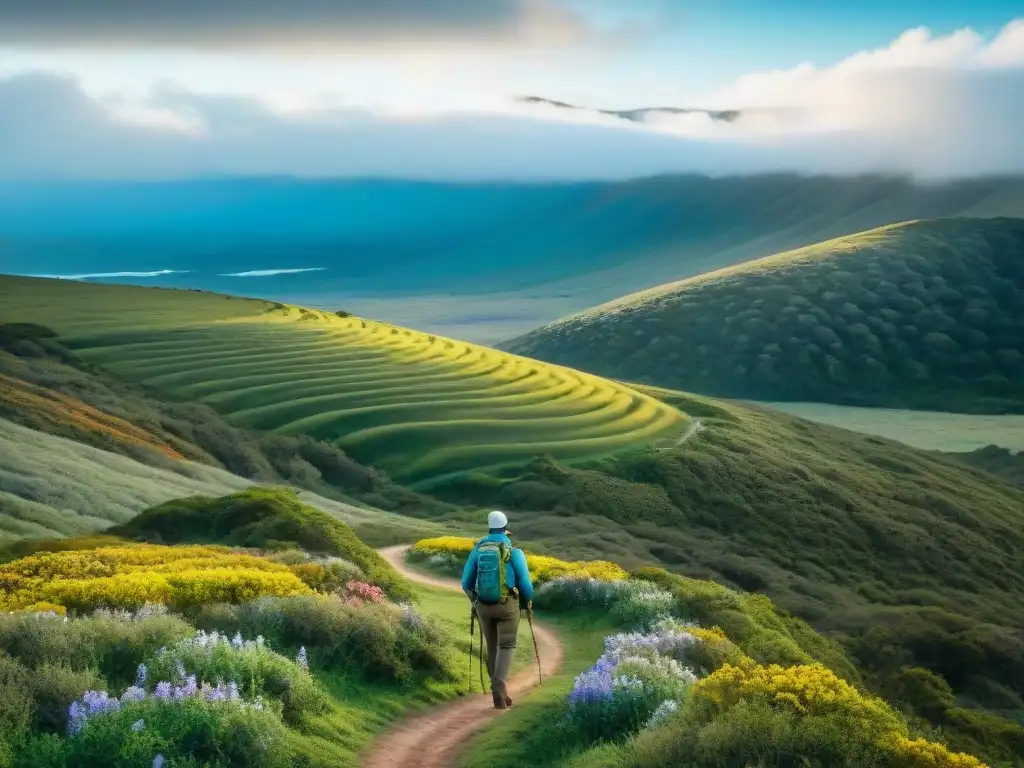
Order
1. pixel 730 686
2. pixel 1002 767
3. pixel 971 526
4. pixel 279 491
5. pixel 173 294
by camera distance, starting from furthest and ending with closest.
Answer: pixel 173 294 → pixel 971 526 → pixel 279 491 → pixel 1002 767 → pixel 730 686

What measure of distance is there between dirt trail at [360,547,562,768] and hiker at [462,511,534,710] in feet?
2.58

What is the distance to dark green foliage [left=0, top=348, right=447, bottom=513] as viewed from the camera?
210 ft

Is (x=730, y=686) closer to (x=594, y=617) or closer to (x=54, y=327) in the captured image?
(x=594, y=617)

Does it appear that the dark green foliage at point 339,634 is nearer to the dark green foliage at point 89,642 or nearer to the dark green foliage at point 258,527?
the dark green foliage at point 89,642

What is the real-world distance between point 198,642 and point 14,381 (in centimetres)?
5167

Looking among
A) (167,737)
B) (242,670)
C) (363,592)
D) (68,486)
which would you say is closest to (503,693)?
(242,670)

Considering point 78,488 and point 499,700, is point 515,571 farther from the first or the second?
point 78,488

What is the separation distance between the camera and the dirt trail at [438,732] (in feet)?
47.4

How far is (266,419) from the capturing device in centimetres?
7506

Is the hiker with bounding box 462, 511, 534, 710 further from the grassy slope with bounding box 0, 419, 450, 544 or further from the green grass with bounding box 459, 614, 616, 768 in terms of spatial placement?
the grassy slope with bounding box 0, 419, 450, 544

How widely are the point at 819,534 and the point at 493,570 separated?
63.4 meters

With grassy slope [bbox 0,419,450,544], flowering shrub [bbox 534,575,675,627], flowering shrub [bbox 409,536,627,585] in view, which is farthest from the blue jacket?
grassy slope [bbox 0,419,450,544]

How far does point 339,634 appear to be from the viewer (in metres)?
17.4

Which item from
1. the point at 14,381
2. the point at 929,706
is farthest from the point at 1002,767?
the point at 14,381
